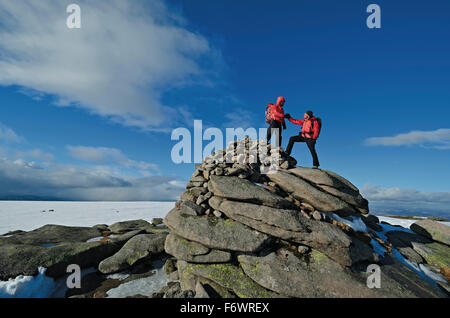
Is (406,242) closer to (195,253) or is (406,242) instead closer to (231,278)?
(231,278)

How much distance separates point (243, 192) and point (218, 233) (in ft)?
10.3

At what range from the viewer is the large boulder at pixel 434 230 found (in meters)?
16.7

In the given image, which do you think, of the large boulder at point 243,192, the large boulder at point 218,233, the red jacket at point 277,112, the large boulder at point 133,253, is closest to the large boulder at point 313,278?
the large boulder at point 218,233

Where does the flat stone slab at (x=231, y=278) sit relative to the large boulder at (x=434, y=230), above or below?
below

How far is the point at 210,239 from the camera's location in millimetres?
12258

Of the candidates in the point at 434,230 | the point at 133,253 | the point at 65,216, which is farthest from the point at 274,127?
the point at 65,216

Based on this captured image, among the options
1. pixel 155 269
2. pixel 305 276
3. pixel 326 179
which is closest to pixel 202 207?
pixel 155 269

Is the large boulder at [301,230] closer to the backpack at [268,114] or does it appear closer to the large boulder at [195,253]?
the large boulder at [195,253]

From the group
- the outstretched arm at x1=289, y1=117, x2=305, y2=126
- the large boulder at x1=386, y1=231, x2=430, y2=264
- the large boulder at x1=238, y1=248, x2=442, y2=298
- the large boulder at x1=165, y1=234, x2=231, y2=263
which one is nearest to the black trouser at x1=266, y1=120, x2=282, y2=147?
the outstretched arm at x1=289, y1=117, x2=305, y2=126

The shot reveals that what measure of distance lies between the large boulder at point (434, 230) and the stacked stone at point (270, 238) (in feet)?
21.1

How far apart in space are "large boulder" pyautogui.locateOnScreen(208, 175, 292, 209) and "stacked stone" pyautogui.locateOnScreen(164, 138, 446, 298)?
0.22ft
